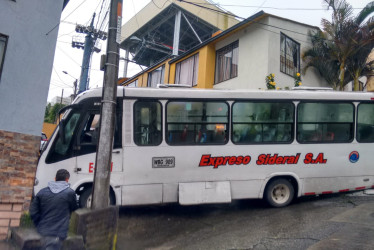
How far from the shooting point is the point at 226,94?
25.8 feet

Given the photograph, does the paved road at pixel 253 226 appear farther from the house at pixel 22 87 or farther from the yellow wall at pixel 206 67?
the yellow wall at pixel 206 67

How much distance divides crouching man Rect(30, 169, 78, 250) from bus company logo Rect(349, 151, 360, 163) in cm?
711

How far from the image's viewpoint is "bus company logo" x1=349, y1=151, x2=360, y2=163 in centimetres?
835

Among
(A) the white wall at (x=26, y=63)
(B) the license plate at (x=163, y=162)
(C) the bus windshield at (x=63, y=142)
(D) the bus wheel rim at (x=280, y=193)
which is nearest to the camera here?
(A) the white wall at (x=26, y=63)

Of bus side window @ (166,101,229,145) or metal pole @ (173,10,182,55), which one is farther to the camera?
metal pole @ (173,10,182,55)

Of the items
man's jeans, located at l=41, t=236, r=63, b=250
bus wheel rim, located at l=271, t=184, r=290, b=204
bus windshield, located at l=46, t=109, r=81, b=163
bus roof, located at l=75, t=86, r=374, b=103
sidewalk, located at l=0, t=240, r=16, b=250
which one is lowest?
sidewalk, located at l=0, t=240, r=16, b=250

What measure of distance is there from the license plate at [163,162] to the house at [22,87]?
2.50 meters

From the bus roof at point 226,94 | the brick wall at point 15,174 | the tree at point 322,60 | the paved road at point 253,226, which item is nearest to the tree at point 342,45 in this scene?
the tree at point 322,60

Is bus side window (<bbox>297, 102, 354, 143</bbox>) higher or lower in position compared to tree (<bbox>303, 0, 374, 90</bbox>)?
lower

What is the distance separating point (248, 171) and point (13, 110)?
538 cm

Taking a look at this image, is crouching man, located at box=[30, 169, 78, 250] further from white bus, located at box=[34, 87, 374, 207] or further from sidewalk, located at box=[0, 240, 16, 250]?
white bus, located at box=[34, 87, 374, 207]

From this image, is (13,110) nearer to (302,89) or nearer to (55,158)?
(55,158)

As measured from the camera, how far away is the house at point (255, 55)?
13.5m

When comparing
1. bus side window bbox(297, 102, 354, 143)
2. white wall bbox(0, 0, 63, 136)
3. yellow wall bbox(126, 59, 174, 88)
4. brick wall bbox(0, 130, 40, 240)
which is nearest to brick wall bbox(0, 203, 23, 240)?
brick wall bbox(0, 130, 40, 240)
